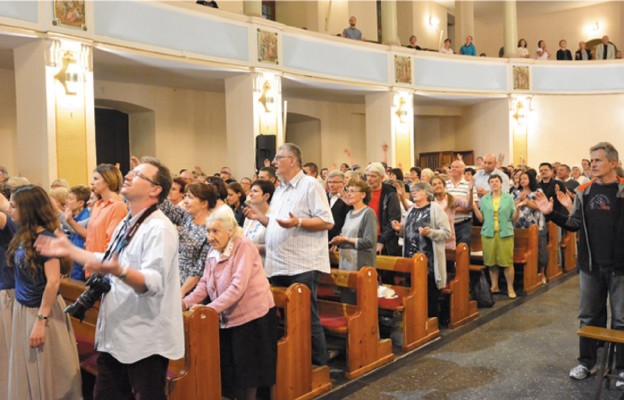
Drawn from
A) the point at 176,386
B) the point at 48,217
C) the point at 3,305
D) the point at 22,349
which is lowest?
the point at 176,386

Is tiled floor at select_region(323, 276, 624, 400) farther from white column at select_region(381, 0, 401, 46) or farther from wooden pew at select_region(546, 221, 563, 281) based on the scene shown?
white column at select_region(381, 0, 401, 46)

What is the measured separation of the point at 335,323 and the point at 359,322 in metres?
0.18

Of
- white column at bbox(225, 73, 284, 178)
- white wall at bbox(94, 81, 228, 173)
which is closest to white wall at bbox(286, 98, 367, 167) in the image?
white wall at bbox(94, 81, 228, 173)

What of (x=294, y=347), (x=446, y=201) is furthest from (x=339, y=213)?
(x=294, y=347)

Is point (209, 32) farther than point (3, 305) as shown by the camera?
Yes

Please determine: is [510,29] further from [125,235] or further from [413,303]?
[125,235]

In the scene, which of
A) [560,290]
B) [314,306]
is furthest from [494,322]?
[314,306]

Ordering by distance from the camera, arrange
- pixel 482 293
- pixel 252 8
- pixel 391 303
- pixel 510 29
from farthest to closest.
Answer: pixel 510 29 → pixel 252 8 → pixel 482 293 → pixel 391 303

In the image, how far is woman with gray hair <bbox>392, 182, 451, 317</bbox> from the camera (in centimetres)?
531

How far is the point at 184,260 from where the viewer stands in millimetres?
3742

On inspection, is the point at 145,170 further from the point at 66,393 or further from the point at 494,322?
the point at 494,322

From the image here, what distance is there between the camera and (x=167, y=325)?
8.13 ft

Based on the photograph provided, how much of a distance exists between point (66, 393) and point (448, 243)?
13.5ft

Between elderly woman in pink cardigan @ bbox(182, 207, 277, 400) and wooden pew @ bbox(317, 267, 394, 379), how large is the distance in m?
1.04
